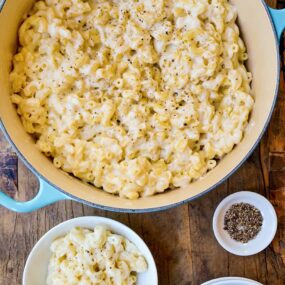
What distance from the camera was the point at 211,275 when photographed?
1.72 meters

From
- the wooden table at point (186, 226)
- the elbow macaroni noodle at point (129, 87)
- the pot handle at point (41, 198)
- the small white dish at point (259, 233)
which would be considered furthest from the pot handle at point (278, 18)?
the pot handle at point (41, 198)

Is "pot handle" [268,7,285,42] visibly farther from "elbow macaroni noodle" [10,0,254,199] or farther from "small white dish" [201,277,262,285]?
"small white dish" [201,277,262,285]

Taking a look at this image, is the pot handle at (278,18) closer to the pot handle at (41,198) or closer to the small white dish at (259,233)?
the small white dish at (259,233)

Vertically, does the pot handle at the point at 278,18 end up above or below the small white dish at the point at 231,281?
above

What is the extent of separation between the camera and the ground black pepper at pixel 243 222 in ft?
5.68

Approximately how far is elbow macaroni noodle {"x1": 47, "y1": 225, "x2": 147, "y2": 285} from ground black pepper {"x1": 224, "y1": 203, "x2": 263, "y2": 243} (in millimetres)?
305

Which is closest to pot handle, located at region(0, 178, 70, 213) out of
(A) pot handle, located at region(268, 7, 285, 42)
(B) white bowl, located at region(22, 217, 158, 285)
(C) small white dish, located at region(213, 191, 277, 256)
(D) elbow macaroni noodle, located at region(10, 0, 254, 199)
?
(D) elbow macaroni noodle, located at region(10, 0, 254, 199)

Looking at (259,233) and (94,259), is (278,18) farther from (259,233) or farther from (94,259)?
(94,259)

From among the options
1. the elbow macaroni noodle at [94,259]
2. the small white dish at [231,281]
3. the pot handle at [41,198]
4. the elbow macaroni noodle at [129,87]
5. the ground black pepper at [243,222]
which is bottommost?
the small white dish at [231,281]

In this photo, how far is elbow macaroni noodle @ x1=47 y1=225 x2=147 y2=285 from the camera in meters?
1.63

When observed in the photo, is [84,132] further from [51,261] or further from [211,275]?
[211,275]

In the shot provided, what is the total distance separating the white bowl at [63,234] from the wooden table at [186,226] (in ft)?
0.18

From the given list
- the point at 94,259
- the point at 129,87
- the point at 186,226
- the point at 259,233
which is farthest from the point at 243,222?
the point at 129,87

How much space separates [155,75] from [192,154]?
0.81ft
